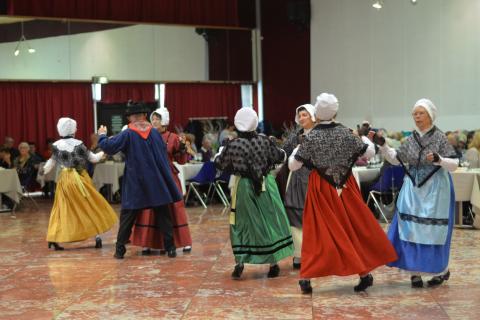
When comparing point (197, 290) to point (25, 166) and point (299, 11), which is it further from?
point (299, 11)

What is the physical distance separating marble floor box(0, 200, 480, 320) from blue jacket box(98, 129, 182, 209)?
517 mm

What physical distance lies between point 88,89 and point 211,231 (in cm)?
800

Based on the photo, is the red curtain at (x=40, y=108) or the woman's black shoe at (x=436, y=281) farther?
the red curtain at (x=40, y=108)

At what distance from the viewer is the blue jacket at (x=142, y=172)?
7.00 m

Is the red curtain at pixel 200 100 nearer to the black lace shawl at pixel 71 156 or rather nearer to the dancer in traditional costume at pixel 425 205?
the black lace shawl at pixel 71 156

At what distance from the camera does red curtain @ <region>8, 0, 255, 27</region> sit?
16.0m

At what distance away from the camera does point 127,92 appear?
16.8 metres

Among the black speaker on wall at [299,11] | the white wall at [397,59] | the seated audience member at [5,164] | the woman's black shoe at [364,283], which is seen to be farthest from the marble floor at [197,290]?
the black speaker on wall at [299,11]

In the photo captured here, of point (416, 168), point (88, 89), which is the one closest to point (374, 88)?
point (88, 89)

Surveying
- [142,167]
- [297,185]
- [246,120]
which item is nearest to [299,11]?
[142,167]

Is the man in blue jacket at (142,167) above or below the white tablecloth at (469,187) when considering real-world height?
above

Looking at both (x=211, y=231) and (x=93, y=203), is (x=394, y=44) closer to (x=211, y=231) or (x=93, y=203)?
(x=211, y=231)

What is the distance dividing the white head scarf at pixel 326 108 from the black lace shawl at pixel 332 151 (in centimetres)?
6

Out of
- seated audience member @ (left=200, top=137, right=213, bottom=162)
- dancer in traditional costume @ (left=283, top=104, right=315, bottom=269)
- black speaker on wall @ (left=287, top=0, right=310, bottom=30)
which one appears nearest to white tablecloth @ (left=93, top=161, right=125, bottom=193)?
seated audience member @ (left=200, top=137, right=213, bottom=162)
